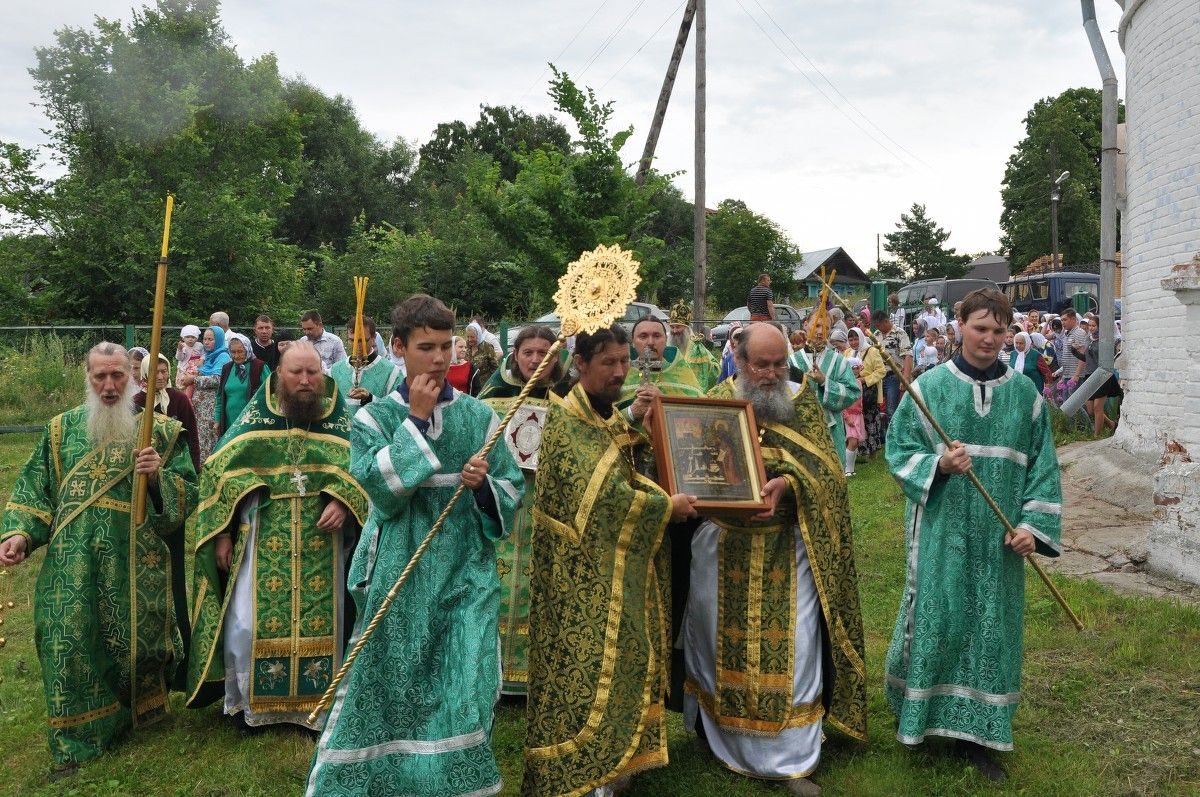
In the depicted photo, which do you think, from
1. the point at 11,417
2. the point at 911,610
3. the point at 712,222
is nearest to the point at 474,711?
the point at 911,610

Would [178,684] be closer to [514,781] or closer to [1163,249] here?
[514,781]

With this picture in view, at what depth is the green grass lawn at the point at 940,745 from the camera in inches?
173

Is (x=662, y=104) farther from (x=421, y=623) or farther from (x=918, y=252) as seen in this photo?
(x=918, y=252)

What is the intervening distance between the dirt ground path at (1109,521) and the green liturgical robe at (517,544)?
400 centimetres

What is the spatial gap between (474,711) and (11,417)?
1533 cm

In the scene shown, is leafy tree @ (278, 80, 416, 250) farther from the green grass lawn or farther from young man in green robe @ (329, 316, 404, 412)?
the green grass lawn

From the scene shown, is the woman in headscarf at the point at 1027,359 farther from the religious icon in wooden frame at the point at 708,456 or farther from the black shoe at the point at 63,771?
the black shoe at the point at 63,771

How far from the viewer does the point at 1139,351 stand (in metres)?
9.86

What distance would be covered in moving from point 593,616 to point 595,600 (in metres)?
0.06

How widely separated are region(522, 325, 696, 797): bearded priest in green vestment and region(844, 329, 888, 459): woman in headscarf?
892 cm

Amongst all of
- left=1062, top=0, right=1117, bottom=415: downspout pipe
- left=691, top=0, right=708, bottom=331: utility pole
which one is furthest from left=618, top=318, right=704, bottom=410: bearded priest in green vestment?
left=691, top=0, right=708, bottom=331: utility pole

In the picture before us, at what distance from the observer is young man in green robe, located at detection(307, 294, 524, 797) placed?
12.1ft

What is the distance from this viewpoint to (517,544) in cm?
557

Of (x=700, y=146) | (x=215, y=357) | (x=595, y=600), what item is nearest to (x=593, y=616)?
(x=595, y=600)
